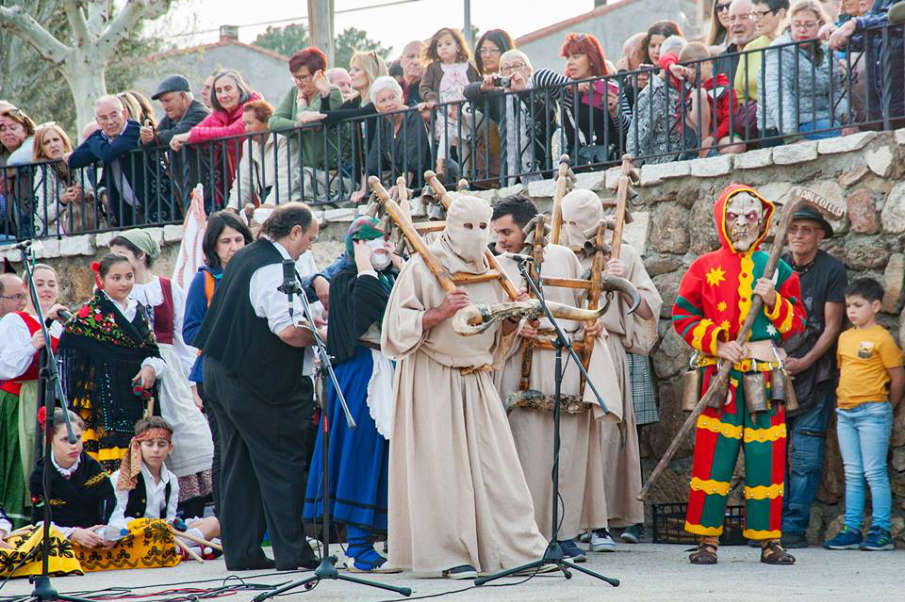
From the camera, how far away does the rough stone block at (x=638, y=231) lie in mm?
9727

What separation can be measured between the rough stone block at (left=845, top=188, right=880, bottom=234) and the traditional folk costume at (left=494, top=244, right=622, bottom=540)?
5.82 ft

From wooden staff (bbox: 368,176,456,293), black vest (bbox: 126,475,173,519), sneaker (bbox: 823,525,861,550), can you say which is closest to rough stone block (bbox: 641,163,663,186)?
sneaker (bbox: 823,525,861,550)

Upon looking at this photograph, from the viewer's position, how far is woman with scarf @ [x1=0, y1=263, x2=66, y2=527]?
9492mm

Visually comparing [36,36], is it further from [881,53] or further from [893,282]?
[893,282]

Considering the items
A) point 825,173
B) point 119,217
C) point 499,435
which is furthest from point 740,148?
point 119,217

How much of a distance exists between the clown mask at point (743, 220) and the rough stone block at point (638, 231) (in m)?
1.83

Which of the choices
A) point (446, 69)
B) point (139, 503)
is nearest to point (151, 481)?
point (139, 503)

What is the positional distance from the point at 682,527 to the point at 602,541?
70 cm

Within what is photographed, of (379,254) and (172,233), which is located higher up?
(172,233)

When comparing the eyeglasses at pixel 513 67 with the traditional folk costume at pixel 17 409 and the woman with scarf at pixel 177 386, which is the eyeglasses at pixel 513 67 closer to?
the woman with scarf at pixel 177 386

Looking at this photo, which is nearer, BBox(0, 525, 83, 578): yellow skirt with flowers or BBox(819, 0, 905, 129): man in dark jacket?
BBox(0, 525, 83, 578): yellow skirt with flowers

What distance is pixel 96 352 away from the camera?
9.16m

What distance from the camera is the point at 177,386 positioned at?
9.41 m

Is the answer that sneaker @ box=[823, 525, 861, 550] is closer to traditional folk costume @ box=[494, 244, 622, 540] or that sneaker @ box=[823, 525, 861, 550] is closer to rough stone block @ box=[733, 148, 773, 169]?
traditional folk costume @ box=[494, 244, 622, 540]
